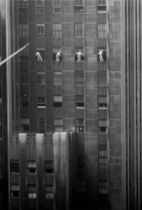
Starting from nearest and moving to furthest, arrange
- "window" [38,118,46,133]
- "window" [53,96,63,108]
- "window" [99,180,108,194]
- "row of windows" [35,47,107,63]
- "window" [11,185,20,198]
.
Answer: "window" [11,185,20,198] → "row of windows" [35,47,107,63] → "window" [99,180,108,194] → "window" [53,96,63,108] → "window" [38,118,46,133]

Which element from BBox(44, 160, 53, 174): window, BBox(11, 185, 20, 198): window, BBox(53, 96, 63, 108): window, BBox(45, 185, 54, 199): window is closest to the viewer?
BBox(44, 160, 53, 174): window

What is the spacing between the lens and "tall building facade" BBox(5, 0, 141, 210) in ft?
77.2

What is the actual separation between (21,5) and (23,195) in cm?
1055

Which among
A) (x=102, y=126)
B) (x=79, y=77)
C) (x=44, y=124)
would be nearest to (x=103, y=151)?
(x=102, y=126)

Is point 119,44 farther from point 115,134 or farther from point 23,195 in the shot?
point 23,195

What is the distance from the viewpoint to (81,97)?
24.3 metres

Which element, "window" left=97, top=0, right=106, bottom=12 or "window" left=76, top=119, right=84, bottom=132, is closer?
"window" left=97, top=0, right=106, bottom=12

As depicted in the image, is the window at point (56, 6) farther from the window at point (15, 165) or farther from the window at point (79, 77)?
the window at point (15, 165)

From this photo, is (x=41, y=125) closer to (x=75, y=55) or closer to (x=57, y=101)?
(x=57, y=101)

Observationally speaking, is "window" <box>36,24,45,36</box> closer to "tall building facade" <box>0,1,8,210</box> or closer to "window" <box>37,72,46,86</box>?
"tall building facade" <box>0,1,8,210</box>

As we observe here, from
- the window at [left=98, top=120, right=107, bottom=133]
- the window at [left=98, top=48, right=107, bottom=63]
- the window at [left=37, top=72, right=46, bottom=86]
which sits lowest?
the window at [left=98, top=120, right=107, bottom=133]

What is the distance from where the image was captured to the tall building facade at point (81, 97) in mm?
23516

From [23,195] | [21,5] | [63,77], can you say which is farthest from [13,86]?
[23,195]

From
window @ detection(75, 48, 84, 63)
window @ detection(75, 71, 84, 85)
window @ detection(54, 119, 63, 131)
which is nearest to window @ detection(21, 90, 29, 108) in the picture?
window @ detection(54, 119, 63, 131)
